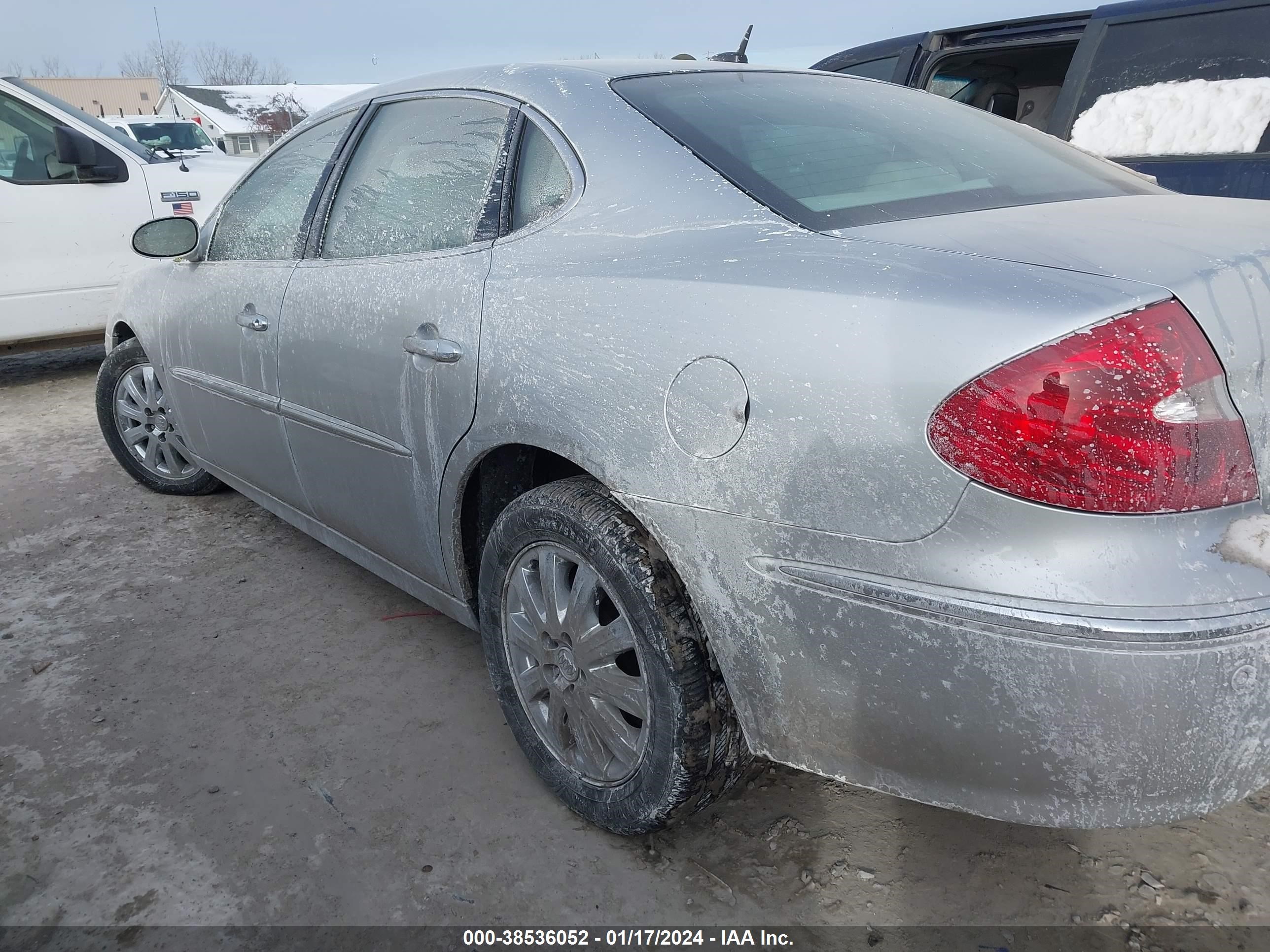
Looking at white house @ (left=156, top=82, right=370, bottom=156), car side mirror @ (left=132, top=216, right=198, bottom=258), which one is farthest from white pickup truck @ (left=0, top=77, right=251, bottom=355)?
white house @ (left=156, top=82, right=370, bottom=156)

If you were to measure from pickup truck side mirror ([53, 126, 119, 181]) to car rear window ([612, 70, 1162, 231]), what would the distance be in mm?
5105

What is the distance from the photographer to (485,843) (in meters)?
1.99

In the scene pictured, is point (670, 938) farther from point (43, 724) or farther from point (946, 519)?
point (43, 724)

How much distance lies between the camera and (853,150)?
194cm

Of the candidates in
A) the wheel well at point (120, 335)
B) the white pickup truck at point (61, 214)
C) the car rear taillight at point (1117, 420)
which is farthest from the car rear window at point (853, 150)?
the white pickup truck at point (61, 214)

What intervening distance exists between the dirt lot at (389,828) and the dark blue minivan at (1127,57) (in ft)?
8.25

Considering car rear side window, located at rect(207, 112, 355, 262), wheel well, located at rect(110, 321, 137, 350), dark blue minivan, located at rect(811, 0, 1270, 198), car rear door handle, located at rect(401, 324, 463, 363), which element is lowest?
wheel well, located at rect(110, 321, 137, 350)

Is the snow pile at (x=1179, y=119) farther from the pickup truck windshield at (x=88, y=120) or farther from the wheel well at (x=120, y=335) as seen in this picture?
the pickup truck windshield at (x=88, y=120)

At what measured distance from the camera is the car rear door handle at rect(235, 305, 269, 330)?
2754mm

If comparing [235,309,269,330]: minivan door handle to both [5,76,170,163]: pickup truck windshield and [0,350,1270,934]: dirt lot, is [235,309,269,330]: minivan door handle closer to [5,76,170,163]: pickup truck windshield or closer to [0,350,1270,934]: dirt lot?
[0,350,1270,934]: dirt lot

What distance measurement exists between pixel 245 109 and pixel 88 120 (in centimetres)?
4344

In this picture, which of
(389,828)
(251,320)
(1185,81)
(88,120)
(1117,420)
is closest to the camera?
(1117,420)

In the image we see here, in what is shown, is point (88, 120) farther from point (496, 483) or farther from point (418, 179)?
point (496, 483)

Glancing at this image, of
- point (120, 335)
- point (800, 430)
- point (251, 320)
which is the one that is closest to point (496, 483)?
point (800, 430)
